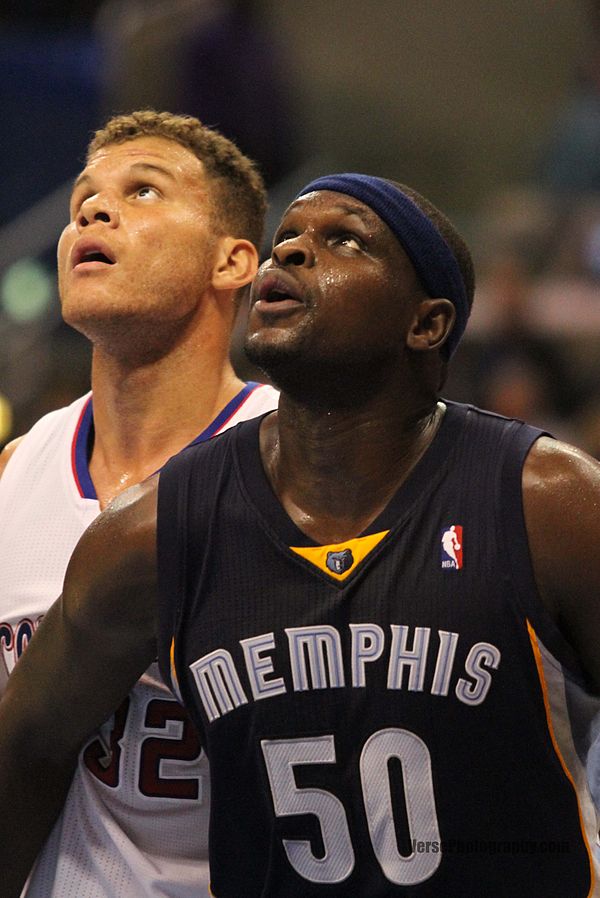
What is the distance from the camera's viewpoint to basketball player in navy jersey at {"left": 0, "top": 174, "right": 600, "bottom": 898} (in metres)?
2.29

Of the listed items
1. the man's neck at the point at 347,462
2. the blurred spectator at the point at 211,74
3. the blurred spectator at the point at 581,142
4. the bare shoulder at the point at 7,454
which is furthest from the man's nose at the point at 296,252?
the blurred spectator at the point at 581,142

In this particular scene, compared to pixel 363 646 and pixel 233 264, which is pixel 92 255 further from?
pixel 363 646

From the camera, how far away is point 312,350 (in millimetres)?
2391

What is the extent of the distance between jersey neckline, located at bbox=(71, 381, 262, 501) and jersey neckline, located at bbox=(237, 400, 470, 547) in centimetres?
56

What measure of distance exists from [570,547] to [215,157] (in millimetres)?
1572

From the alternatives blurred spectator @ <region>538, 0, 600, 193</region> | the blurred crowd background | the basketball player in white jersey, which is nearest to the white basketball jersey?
the basketball player in white jersey

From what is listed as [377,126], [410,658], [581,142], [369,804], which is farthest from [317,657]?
[377,126]

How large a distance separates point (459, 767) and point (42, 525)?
120cm

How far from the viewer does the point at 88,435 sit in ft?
10.9

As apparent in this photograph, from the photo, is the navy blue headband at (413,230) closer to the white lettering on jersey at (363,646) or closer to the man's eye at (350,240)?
the man's eye at (350,240)

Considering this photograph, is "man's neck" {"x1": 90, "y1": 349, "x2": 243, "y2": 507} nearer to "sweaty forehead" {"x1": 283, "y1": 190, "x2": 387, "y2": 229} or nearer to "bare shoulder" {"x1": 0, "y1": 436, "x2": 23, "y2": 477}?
"bare shoulder" {"x1": 0, "y1": 436, "x2": 23, "y2": 477}

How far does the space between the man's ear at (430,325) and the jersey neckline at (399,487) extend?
13cm

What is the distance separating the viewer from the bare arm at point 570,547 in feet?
7.34

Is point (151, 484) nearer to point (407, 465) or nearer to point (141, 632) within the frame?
point (141, 632)
